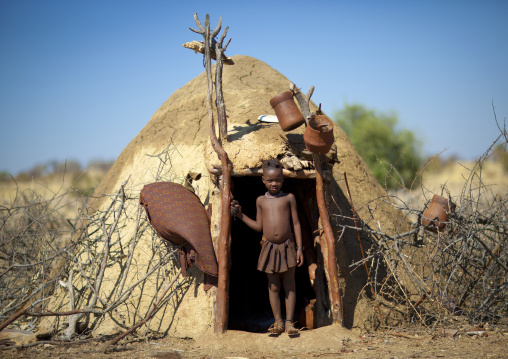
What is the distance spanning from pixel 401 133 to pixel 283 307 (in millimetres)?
11363

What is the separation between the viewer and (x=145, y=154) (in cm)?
588

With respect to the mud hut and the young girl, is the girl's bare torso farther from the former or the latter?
the mud hut

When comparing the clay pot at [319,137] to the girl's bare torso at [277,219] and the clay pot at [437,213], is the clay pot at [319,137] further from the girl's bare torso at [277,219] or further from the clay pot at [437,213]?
the clay pot at [437,213]

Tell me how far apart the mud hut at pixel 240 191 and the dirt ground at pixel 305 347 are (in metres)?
0.32

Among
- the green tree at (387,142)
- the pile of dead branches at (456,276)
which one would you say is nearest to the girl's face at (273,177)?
the pile of dead branches at (456,276)

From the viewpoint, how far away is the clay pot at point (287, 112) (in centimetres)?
416

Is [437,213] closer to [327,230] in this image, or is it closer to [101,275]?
[327,230]

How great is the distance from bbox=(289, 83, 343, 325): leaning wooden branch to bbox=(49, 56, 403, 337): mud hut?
0.12 m

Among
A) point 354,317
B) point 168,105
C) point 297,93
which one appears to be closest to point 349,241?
point 354,317

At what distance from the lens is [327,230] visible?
13.8 ft

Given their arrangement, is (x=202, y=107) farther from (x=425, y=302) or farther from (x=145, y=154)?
(x=425, y=302)

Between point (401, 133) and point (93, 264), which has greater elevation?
point (401, 133)

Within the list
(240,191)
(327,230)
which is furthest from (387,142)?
(327,230)

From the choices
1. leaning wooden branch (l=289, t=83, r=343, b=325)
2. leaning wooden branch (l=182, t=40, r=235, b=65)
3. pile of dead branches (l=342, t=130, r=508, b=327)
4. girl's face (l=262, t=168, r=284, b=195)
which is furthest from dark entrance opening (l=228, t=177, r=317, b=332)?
leaning wooden branch (l=182, t=40, r=235, b=65)
